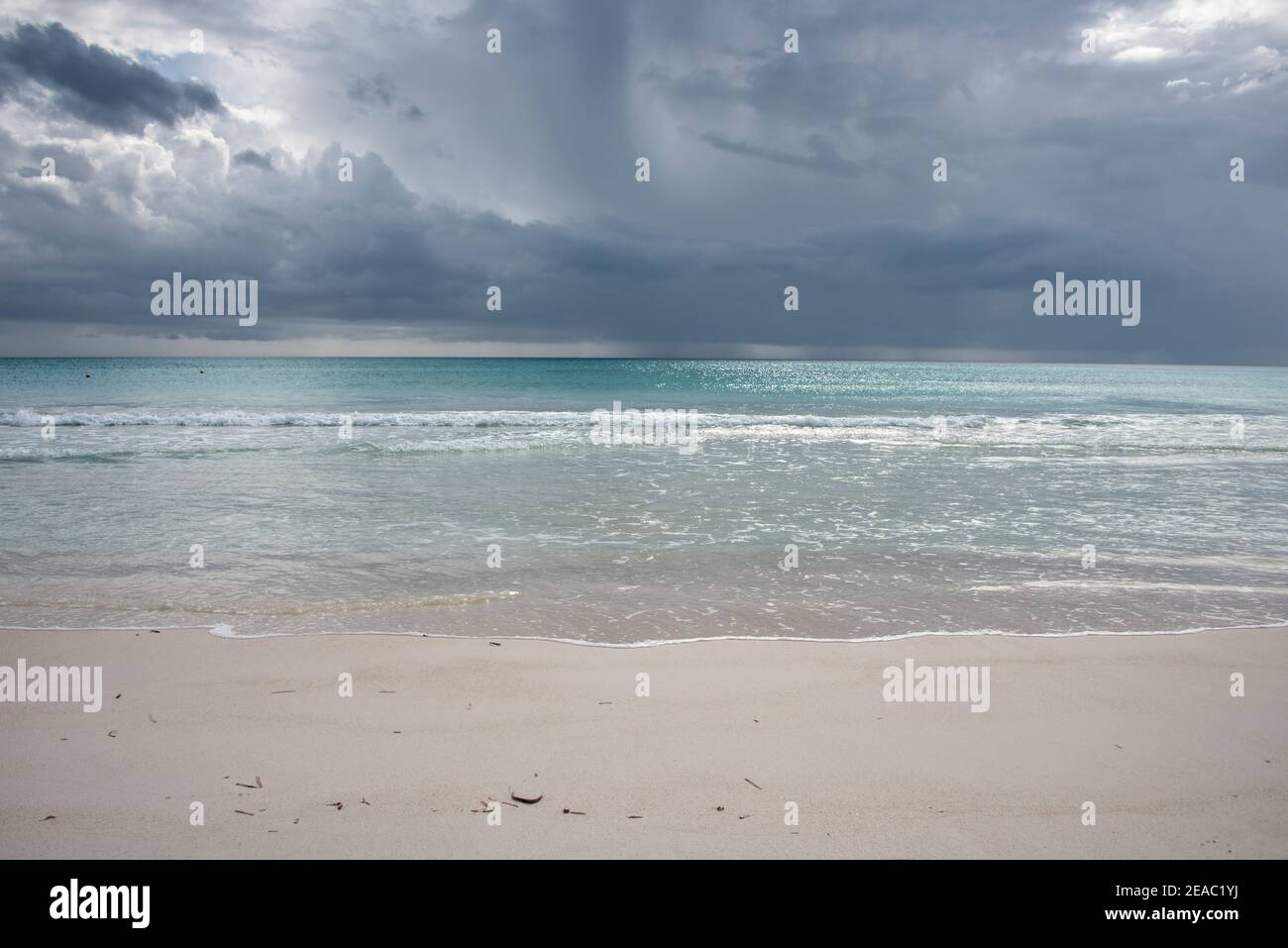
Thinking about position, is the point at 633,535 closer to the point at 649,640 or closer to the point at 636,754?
the point at 649,640

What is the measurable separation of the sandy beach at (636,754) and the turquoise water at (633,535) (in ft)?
2.62

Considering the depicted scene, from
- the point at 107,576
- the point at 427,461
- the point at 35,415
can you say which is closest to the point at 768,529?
the point at 107,576

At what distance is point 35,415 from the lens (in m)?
26.8

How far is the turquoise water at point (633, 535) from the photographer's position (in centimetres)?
671

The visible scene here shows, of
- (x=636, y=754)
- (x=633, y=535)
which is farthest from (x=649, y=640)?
(x=633, y=535)

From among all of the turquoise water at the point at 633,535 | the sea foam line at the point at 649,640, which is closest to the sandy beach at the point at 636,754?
the sea foam line at the point at 649,640

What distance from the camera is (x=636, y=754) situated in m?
4.07

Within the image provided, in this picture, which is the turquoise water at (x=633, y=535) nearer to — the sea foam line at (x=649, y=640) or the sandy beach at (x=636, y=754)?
the sea foam line at (x=649, y=640)

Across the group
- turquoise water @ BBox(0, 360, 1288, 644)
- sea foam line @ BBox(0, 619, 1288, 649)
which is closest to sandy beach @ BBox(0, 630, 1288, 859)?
sea foam line @ BBox(0, 619, 1288, 649)

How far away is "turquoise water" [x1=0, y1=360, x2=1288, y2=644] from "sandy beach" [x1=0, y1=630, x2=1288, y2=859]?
31.4 inches

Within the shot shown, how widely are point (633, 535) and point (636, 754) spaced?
572 cm

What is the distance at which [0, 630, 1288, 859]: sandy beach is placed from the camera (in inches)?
132

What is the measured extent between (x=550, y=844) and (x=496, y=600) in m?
3.91
